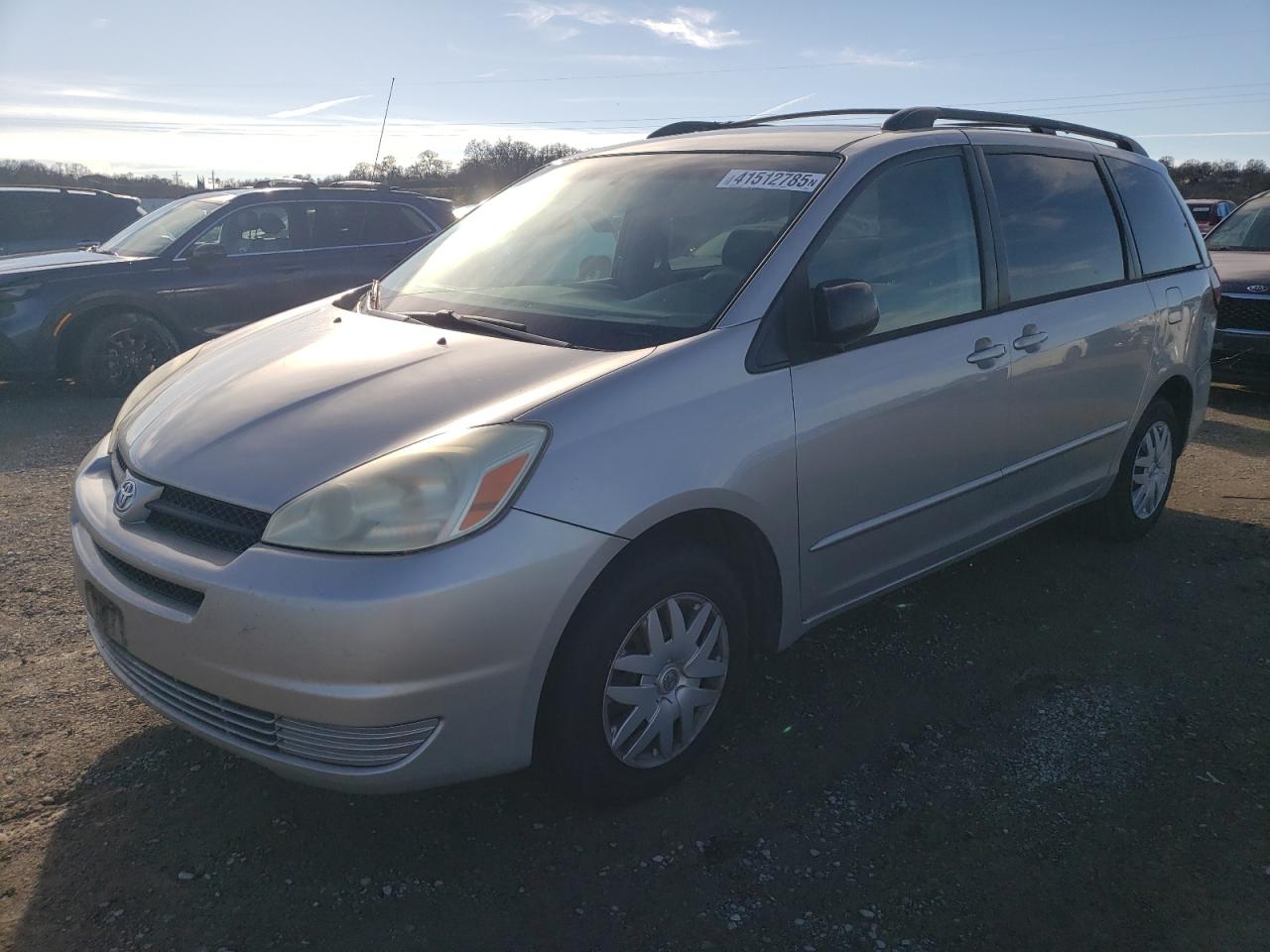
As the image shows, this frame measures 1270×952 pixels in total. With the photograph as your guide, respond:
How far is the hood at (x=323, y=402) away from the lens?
2436 millimetres

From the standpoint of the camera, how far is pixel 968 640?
3.88 m

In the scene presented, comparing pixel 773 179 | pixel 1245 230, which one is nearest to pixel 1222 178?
pixel 1245 230

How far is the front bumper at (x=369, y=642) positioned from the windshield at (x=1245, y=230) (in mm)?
9837

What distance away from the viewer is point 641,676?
2.65m

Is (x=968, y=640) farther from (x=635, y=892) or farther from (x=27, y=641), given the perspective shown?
(x=27, y=641)

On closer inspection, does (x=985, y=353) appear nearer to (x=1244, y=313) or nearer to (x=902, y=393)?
(x=902, y=393)

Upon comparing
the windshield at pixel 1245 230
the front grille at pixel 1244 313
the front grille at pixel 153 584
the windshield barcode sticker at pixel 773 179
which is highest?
the windshield barcode sticker at pixel 773 179

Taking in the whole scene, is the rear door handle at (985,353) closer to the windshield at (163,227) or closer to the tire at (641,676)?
the tire at (641,676)

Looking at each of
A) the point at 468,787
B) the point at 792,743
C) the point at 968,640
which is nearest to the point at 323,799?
the point at 468,787

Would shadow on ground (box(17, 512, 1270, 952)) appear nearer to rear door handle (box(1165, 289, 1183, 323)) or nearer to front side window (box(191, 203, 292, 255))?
rear door handle (box(1165, 289, 1183, 323))

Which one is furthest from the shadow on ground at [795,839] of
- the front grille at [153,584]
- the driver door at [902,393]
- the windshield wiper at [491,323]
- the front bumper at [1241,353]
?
the front bumper at [1241,353]

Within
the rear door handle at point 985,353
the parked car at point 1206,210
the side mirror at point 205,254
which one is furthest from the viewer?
the parked car at point 1206,210

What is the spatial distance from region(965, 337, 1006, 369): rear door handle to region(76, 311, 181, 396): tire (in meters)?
6.72

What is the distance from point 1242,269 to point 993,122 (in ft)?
20.9
